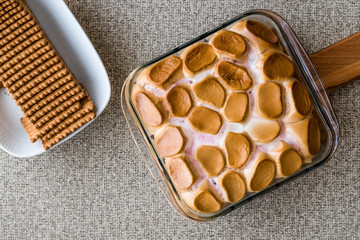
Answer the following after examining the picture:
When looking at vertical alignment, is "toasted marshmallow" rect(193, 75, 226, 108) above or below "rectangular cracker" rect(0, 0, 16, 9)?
below

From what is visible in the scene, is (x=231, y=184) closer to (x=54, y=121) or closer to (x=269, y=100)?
(x=269, y=100)

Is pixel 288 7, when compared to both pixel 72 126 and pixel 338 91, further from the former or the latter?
pixel 72 126

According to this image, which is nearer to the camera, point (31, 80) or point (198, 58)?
point (198, 58)

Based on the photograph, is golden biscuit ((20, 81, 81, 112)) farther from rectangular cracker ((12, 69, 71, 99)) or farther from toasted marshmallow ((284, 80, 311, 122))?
toasted marshmallow ((284, 80, 311, 122))

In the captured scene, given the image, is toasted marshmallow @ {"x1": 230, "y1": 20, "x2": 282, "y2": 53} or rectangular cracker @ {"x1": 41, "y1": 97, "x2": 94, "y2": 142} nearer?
toasted marshmallow @ {"x1": 230, "y1": 20, "x2": 282, "y2": 53}

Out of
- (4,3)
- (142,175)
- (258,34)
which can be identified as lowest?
(142,175)

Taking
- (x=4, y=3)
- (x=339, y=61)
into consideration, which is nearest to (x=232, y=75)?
(x=339, y=61)

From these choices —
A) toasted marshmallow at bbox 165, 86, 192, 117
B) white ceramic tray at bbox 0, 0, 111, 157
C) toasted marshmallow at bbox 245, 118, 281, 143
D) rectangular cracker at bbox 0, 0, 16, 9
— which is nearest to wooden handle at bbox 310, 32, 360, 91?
toasted marshmallow at bbox 245, 118, 281, 143
